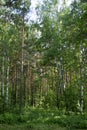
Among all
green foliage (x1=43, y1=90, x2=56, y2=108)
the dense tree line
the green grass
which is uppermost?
the dense tree line

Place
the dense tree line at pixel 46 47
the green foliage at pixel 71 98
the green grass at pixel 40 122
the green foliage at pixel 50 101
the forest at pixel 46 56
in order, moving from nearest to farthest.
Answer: the green grass at pixel 40 122
the forest at pixel 46 56
the dense tree line at pixel 46 47
the green foliage at pixel 71 98
the green foliage at pixel 50 101

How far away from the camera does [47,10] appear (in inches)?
1099

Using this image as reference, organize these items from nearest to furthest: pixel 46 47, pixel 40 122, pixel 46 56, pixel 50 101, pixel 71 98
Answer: pixel 40 122 < pixel 71 98 < pixel 46 56 < pixel 46 47 < pixel 50 101

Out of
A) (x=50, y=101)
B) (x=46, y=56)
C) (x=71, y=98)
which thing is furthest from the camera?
(x=50, y=101)

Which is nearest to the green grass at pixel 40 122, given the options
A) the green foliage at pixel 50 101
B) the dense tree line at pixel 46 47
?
the dense tree line at pixel 46 47

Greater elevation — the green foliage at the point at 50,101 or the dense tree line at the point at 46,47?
the dense tree line at the point at 46,47

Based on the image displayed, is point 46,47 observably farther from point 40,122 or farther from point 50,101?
point 40,122

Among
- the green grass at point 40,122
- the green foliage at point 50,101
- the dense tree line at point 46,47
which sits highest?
the dense tree line at point 46,47

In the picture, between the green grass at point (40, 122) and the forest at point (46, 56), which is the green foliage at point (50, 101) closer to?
the forest at point (46, 56)

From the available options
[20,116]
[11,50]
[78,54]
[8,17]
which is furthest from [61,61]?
[20,116]

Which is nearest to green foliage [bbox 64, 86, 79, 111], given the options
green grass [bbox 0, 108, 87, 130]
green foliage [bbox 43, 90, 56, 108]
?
green foliage [bbox 43, 90, 56, 108]

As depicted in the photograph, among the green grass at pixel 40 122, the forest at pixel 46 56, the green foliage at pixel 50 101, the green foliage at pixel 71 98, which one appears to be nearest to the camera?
the green grass at pixel 40 122

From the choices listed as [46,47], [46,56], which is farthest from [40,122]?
[46,47]

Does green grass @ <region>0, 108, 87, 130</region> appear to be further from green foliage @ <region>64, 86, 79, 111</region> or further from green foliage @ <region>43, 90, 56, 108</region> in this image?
green foliage @ <region>43, 90, 56, 108</region>
